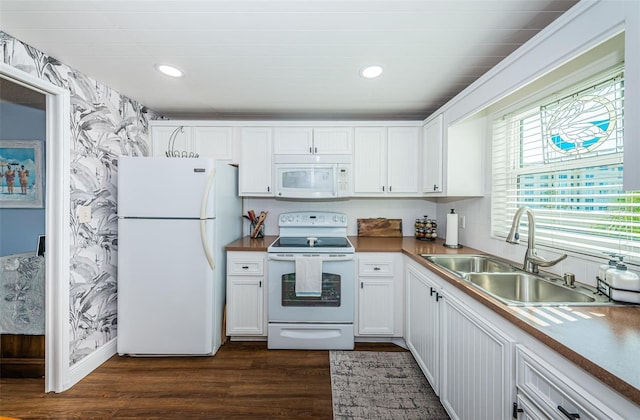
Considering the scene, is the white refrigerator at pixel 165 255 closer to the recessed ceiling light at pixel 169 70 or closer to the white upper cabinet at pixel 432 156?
the recessed ceiling light at pixel 169 70

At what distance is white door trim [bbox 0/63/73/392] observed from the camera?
6.08ft

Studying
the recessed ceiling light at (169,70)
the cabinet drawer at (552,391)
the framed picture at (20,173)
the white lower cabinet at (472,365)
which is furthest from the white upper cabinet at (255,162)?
the cabinet drawer at (552,391)

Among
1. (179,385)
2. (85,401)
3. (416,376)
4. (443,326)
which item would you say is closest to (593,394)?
(443,326)

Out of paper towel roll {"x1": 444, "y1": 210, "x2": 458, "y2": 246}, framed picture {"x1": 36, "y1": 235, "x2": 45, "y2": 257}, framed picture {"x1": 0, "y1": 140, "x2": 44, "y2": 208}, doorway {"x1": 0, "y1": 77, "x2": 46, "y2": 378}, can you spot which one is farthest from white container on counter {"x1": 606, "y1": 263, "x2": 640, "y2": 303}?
framed picture {"x1": 0, "y1": 140, "x2": 44, "y2": 208}

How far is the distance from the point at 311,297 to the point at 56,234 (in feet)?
6.13

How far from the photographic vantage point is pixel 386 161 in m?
2.86

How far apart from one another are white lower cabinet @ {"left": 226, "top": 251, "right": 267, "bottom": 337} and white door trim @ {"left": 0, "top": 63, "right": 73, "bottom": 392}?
1.11 meters

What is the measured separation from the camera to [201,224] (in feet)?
7.25

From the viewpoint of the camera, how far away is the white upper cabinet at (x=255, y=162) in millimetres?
2830

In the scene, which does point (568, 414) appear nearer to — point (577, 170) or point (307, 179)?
point (577, 170)

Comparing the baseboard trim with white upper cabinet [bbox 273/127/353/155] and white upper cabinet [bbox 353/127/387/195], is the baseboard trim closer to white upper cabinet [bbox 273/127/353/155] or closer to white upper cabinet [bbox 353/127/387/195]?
white upper cabinet [bbox 273/127/353/155]

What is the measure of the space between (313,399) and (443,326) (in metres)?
0.97

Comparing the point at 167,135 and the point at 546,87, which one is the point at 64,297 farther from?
the point at 546,87

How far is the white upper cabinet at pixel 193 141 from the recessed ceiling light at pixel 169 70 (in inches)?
31.6
